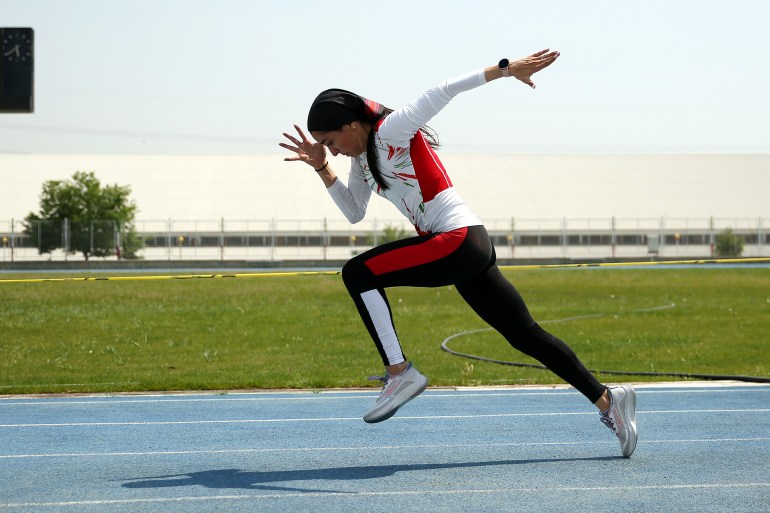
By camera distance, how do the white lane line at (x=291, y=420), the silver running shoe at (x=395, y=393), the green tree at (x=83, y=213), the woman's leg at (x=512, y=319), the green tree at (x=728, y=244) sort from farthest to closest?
1. the green tree at (x=728, y=244)
2. the green tree at (x=83, y=213)
3. the white lane line at (x=291, y=420)
4. the silver running shoe at (x=395, y=393)
5. the woman's leg at (x=512, y=319)

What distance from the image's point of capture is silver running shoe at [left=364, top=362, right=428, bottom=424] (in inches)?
233

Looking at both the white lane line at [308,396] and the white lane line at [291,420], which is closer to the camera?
the white lane line at [291,420]

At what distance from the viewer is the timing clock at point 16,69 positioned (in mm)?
18828

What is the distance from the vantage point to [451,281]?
227 inches

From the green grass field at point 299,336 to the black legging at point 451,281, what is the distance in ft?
17.1

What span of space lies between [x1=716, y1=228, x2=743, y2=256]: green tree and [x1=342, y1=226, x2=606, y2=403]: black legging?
61994mm

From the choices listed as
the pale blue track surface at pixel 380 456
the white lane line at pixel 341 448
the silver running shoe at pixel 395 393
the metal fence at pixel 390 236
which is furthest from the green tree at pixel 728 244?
the silver running shoe at pixel 395 393

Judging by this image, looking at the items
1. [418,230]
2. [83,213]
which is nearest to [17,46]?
[418,230]

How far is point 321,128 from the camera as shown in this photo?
582 cm

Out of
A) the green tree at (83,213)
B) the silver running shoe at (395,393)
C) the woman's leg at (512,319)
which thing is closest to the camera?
the woman's leg at (512,319)

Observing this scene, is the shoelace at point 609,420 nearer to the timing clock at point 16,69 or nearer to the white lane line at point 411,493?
the white lane line at point 411,493

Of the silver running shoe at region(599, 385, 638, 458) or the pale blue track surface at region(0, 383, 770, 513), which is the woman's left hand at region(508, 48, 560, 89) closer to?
the silver running shoe at region(599, 385, 638, 458)

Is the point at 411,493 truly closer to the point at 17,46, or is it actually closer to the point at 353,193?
the point at 353,193

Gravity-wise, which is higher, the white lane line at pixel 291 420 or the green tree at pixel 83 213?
the green tree at pixel 83 213
